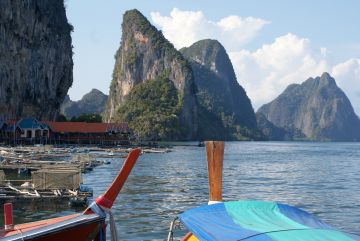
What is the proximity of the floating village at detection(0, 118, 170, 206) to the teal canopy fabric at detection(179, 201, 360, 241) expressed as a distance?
14458 millimetres

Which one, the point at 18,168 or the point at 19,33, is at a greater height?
the point at 19,33

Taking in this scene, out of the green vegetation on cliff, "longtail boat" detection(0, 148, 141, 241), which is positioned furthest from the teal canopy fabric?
the green vegetation on cliff

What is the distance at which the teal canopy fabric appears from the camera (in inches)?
312

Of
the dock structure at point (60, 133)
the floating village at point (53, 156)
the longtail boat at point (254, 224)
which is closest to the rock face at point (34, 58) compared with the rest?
the dock structure at point (60, 133)

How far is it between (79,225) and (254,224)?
3219 mm

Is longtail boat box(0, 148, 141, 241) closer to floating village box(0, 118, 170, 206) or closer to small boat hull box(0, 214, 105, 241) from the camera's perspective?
small boat hull box(0, 214, 105, 241)

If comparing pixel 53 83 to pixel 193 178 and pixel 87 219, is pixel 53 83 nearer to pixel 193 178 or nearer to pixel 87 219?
pixel 193 178

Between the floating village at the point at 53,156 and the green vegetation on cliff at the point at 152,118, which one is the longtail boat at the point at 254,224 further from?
the green vegetation on cliff at the point at 152,118

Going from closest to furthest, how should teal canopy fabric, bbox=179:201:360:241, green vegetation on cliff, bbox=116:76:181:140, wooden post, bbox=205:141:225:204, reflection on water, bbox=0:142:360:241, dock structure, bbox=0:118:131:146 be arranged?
teal canopy fabric, bbox=179:201:360:241, wooden post, bbox=205:141:225:204, reflection on water, bbox=0:142:360:241, dock structure, bbox=0:118:131:146, green vegetation on cliff, bbox=116:76:181:140

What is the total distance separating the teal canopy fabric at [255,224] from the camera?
7914mm

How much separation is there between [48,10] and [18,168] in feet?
264

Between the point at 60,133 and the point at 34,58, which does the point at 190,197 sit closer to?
the point at 60,133

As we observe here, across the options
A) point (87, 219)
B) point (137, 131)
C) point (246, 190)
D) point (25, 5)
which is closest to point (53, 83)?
point (25, 5)

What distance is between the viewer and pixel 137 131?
598ft
